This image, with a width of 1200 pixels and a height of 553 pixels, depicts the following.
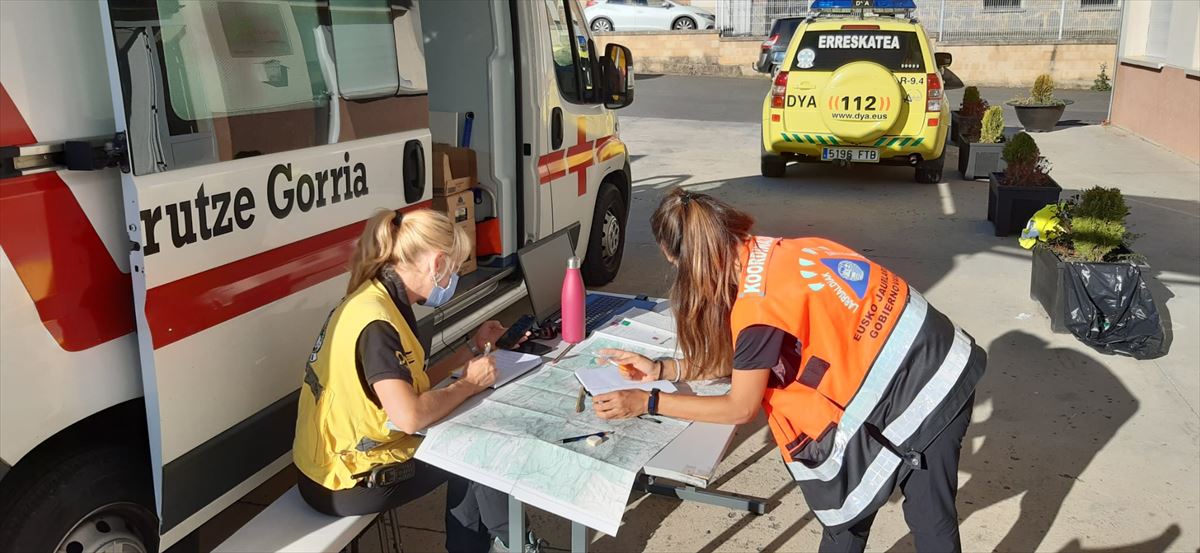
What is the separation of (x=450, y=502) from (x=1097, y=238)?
459 cm

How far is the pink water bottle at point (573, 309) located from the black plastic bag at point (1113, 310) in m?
3.83

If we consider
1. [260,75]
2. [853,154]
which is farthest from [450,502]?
[853,154]

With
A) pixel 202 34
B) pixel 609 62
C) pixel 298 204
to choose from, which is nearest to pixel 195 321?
pixel 298 204

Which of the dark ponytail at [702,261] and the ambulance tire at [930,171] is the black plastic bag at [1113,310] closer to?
the dark ponytail at [702,261]

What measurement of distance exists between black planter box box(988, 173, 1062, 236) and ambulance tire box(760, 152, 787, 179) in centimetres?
315

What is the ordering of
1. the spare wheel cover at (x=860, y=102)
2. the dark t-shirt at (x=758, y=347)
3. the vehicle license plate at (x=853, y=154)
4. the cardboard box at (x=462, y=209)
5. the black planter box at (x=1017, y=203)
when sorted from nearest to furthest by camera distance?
1. the dark t-shirt at (x=758, y=347)
2. the cardboard box at (x=462, y=209)
3. the black planter box at (x=1017, y=203)
4. the spare wheel cover at (x=860, y=102)
5. the vehicle license plate at (x=853, y=154)

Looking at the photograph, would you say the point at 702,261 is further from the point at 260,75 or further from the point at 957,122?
the point at 957,122

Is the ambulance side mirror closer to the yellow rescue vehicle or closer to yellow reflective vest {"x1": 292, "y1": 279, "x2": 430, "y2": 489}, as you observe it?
yellow reflective vest {"x1": 292, "y1": 279, "x2": 430, "y2": 489}

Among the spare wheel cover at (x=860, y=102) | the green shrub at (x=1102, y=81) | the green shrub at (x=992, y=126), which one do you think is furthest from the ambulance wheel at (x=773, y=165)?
the green shrub at (x=1102, y=81)

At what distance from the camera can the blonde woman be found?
254cm

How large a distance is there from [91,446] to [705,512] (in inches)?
89.0

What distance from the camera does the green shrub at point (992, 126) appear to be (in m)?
10.6

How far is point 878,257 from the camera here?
7695 mm

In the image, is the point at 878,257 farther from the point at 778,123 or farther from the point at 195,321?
the point at 195,321
